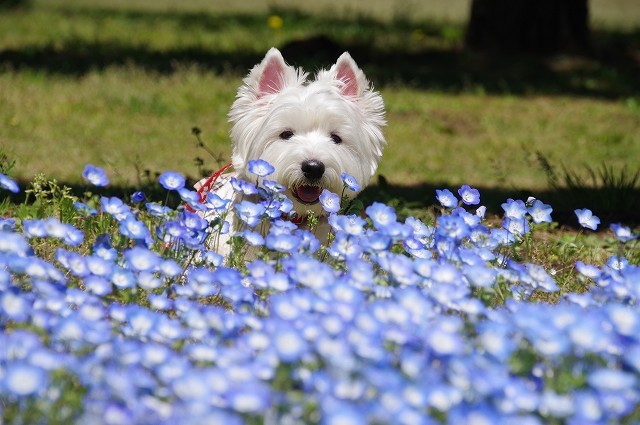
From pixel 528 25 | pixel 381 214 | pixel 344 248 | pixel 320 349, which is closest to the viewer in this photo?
pixel 320 349

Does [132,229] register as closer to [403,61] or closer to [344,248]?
[344,248]

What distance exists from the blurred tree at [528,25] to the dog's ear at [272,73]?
844 cm

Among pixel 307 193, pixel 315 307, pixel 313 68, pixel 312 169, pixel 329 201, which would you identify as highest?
pixel 315 307

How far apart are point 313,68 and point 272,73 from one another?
21.8 feet

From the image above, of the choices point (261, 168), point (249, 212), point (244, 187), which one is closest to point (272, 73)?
point (261, 168)

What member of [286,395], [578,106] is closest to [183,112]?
[578,106]

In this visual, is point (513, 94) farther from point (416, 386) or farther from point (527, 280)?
point (416, 386)

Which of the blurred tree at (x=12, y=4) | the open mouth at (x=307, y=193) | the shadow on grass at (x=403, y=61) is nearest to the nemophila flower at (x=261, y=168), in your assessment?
the open mouth at (x=307, y=193)

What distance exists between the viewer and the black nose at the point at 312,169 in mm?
4762

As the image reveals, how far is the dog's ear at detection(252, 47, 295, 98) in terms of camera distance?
4980mm

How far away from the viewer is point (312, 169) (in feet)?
15.6

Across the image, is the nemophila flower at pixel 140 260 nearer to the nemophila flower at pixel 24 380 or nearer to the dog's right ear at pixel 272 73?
the nemophila flower at pixel 24 380

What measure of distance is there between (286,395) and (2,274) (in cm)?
110

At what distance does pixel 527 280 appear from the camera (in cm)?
356
